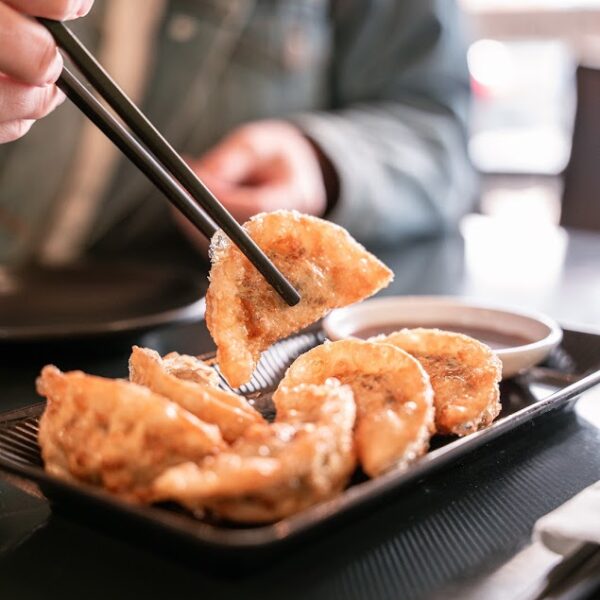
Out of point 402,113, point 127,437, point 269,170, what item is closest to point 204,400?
point 127,437

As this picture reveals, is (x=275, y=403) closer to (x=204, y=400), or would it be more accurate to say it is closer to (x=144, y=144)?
(x=204, y=400)

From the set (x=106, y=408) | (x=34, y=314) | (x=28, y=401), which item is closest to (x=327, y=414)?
(x=106, y=408)

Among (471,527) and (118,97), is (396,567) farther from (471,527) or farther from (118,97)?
(118,97)

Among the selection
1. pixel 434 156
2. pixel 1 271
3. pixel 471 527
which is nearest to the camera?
pixel 471 527

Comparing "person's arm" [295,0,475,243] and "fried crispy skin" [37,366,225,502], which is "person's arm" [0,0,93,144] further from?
"person's arm" [295,0,475,243]

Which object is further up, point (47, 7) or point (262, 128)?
point (47, 7)

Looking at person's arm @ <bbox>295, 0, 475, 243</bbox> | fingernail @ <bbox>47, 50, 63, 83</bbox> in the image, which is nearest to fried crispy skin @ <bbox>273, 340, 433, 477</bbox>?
fingernail @ <bbox>47, 50, 63, 83</bbox>
